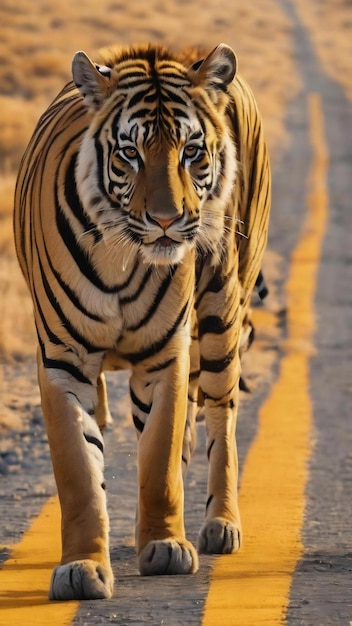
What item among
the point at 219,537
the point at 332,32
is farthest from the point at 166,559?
the point at 332,32

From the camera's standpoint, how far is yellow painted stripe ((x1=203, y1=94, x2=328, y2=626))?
4887mm

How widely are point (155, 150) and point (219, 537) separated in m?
1.46

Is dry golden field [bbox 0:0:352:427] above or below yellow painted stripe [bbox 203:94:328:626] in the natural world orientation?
above

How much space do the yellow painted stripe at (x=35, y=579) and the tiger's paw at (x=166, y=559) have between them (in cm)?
30

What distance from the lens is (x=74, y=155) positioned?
569 cm

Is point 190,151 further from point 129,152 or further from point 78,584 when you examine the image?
point 78,584

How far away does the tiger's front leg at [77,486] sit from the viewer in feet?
16.6

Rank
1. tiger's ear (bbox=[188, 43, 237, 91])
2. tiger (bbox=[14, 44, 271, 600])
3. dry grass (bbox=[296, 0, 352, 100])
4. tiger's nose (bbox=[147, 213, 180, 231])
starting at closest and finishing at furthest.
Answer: tiger's nose (bbox=[147, 213, 180, 231]), tiger (bbox=[14, 44, 271, 600]), tiger's ear (bbox=[188, 43, 237, 91]), dry grass (bbox=[296, 0, 352, 100])

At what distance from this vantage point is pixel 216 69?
18.8ft

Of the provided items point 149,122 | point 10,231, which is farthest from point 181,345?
point 10,231

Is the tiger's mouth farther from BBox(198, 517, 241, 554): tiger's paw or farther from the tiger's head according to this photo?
BBox(198, 517, 241, 554): tiger's paw

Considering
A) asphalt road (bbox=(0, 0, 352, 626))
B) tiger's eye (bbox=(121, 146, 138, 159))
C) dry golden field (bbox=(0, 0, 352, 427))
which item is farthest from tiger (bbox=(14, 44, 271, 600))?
dry golden field (bbox=(0, 0, 352, 427))

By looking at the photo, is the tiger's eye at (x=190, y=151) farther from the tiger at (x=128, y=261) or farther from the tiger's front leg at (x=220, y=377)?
the tiger's front leg at (x=220, y=377)

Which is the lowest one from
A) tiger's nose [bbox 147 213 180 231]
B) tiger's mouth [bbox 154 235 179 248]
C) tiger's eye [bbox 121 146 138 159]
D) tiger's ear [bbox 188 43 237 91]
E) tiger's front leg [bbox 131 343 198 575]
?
tiger's front leg [bbox 131 343 198 575]
